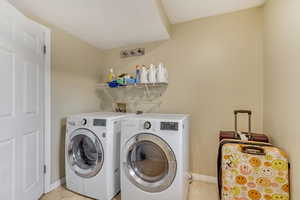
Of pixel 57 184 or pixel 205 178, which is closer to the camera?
pixel 57 184

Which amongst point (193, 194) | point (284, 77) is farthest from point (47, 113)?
point (284, 77)

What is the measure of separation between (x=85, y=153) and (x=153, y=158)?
92cm

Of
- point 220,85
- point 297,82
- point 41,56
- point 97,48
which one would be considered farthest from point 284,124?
point 97,48

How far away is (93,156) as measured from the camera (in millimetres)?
1735

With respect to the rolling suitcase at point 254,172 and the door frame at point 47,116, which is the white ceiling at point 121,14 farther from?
the rolling suitcase at point 254,172

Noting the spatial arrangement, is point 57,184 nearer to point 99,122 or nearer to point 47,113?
point 47,113

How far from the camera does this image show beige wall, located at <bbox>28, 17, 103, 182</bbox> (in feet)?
5.76

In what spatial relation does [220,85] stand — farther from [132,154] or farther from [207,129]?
[132,154]

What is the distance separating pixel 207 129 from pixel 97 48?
2286mm

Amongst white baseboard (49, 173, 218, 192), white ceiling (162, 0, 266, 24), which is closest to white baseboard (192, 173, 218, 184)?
white baseboard (49, 173, 218, 192)

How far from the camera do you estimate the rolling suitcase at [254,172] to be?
1109 millimetres

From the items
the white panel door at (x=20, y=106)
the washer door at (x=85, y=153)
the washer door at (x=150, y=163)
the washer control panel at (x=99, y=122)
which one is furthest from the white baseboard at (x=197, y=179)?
the washer control panel at (x=99, y=122)

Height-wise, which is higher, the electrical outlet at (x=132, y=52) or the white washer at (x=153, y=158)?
the electrical outlet at (x=132, y=52)

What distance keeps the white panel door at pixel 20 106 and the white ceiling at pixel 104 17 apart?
0.22 m
